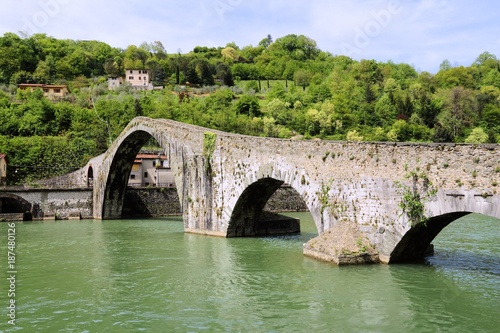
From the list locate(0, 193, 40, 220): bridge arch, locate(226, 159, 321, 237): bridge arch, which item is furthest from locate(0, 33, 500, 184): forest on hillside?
locate(226, 159, 321, 237): bridge arch

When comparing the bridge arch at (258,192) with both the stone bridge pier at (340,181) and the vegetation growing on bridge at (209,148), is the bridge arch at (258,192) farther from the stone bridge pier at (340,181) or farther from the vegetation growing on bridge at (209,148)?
the vegetation growing on bridge at (209,148)

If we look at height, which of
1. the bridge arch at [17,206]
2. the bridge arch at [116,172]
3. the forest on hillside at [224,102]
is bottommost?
the bridge arch at [17,206]

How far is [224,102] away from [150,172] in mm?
39970

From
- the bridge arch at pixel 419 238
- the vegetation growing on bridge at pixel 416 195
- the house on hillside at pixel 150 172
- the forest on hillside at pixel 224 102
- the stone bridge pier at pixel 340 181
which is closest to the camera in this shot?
the stone bridge pier at pixel 340 181

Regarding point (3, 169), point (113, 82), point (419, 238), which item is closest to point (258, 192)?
point (419, 238)

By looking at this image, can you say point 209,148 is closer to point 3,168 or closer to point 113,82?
point 3,168

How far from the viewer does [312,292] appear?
14445 millimetres

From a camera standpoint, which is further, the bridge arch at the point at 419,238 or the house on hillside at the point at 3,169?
the house on hillside at the point at 3,169

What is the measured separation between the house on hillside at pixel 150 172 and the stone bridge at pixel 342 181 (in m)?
20.8

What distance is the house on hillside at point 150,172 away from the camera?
51625 mm

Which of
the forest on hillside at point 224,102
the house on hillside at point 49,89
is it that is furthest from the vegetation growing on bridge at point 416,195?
the house on hillside at point 49,89

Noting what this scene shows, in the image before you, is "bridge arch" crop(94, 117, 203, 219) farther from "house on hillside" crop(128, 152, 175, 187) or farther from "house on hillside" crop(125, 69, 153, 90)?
"house on hillside" crop(125, 69, 153, 90)

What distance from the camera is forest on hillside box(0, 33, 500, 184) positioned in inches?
2574

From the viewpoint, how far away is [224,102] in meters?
91.3
